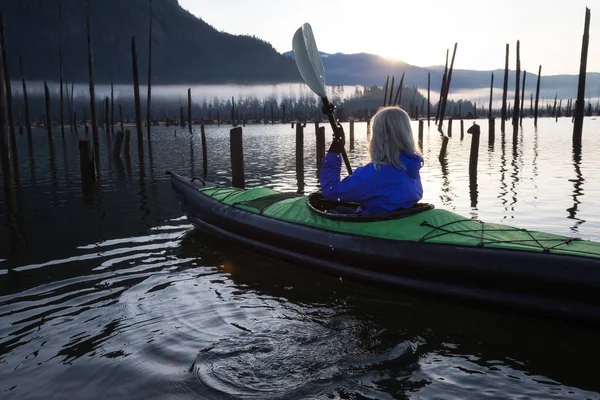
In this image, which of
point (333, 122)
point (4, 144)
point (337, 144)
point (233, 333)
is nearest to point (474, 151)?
point (333, 122)

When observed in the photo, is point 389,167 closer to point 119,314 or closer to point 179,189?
point 119,314

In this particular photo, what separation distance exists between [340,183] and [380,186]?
449 millimetres

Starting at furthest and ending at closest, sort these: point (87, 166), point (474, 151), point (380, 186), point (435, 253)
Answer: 1. point (474, 151)
2. point (87, 166)
3. point (380, 186)
4. point (435, 253)

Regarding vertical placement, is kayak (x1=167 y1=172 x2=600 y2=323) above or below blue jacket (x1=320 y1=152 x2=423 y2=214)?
below

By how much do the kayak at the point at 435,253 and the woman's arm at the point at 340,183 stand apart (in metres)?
0.25

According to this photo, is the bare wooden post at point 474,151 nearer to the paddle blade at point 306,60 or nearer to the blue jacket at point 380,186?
the paddle blade at point 306,60

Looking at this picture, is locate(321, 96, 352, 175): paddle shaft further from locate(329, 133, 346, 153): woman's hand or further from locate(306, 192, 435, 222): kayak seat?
locate(306, 192, 435, 222): kayak seat

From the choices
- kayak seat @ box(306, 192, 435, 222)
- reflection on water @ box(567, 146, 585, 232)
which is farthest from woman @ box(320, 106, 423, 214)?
reflection on water @ box(567, 146, 585, 232)

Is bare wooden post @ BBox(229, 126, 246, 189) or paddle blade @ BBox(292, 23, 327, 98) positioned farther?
bare wooden post @ BBox(229, 126, 246, 189)

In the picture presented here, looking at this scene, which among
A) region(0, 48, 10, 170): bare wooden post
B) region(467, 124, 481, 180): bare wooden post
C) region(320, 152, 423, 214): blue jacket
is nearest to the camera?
region(320, 152, 423, 214): blue jacket

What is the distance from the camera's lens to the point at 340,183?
206 inches

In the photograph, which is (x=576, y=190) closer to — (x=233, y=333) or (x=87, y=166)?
(x=233, y=333)

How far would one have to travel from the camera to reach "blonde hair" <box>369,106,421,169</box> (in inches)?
188

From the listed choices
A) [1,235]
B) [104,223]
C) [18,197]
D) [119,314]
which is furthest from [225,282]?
[18,197]
